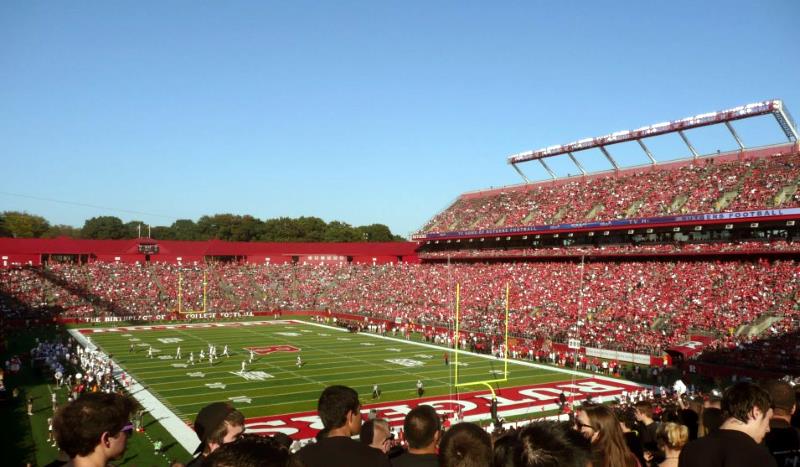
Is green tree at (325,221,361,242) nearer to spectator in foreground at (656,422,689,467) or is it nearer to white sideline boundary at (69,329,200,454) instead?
white sideline boundary at (69,329,200,454)

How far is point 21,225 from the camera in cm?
10300

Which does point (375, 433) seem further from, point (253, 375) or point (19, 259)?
point (19, 259)

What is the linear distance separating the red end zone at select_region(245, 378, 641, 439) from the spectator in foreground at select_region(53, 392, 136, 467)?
1607cm

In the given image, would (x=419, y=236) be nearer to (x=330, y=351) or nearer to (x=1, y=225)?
(x=330, y=351)

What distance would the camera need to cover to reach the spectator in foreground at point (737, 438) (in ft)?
12.5

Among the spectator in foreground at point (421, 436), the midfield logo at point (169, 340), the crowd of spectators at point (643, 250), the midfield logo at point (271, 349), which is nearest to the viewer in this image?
the spectator in foreground at point (421, 436)

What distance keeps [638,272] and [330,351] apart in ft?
66.8

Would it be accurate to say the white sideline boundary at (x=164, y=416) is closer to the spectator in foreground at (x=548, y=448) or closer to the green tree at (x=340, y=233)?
the spectator in foreground at (x=548, y=448)

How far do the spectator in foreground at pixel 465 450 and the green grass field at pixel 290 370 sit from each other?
19371 millimetres

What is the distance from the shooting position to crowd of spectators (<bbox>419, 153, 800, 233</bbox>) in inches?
1544

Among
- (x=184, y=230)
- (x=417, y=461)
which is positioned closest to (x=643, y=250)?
(x=417, y=461)

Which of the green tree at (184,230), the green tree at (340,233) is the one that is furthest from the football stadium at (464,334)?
the green tree at (184,230)

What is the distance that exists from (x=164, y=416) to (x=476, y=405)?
1114cm

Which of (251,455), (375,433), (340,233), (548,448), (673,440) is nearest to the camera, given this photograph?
(251,455)
